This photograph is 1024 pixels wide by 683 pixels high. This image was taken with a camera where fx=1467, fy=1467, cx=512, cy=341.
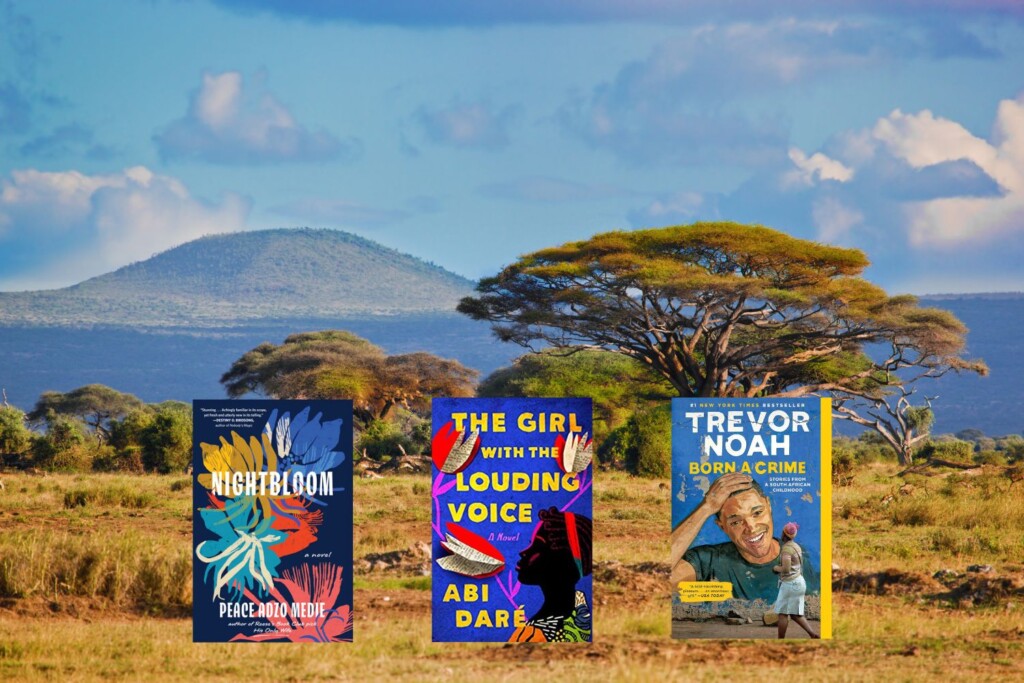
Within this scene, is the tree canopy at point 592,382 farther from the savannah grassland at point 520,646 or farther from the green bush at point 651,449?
the savannah grassland at point 520,646

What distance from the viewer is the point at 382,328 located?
511 ft

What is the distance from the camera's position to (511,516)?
10.2m

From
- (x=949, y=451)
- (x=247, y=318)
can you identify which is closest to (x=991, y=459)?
(x=949, y=451)

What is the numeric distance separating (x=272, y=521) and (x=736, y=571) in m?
3.24

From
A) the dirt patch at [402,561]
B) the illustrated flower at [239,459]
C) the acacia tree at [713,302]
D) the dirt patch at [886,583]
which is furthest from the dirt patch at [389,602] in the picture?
the acacia tree at [713,302]

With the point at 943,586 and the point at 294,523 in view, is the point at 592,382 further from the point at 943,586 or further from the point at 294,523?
the point at 294,523

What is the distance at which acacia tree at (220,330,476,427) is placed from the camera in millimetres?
40500

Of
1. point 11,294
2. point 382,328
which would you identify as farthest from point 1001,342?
point 11,294

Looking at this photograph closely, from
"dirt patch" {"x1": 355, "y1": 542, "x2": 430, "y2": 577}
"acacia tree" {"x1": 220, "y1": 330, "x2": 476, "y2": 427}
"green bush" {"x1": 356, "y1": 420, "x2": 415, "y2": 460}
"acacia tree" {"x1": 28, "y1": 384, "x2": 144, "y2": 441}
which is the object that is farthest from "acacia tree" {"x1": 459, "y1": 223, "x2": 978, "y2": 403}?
"acacia tree" {"x1": 28, "y1": 384, "x2": 144, "y2": 441}

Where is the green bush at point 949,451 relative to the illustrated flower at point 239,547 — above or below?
above

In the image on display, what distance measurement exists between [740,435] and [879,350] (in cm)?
12416

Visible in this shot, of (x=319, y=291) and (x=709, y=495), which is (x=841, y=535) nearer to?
(x=709, y=495)

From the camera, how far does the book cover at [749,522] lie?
1023 cm

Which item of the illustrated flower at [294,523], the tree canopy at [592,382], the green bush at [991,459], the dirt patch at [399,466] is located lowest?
the illustrated flower at [294,523]
